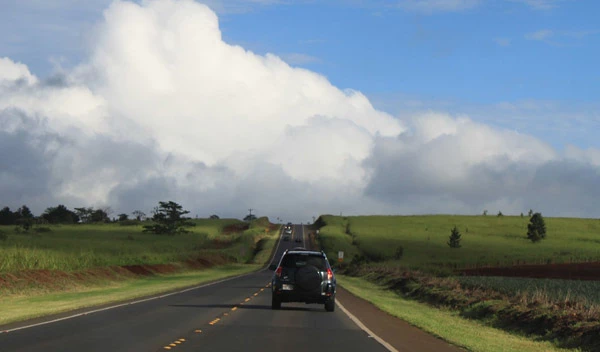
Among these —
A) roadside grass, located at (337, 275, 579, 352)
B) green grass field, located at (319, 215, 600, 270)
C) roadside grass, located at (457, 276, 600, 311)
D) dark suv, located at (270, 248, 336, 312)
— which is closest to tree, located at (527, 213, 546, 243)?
green grass field, located at (319, 215, 600, 270)

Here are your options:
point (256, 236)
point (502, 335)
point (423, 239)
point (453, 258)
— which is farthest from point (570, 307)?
point (256, 236)

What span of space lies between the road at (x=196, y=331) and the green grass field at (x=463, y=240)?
54359 millimetres

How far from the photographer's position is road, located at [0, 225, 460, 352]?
711 inches

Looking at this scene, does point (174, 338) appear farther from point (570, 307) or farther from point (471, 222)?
point (471, 222)

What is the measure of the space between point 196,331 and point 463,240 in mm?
119335

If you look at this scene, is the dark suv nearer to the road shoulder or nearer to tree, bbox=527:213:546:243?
the road shoulder

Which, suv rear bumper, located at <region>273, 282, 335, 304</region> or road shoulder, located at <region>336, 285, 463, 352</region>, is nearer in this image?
road shoulder, located at <region>336, 285, 463, 352</region>

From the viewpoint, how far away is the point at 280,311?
30672 mm

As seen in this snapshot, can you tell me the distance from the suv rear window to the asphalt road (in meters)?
1.69

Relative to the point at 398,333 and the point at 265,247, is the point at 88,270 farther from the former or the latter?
the point at 265,247

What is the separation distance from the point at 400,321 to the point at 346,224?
505 ft

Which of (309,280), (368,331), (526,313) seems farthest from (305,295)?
(526,313)

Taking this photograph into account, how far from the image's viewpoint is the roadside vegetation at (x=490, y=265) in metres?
25.8

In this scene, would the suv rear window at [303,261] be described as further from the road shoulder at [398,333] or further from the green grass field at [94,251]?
the green grass field at [94,251]
